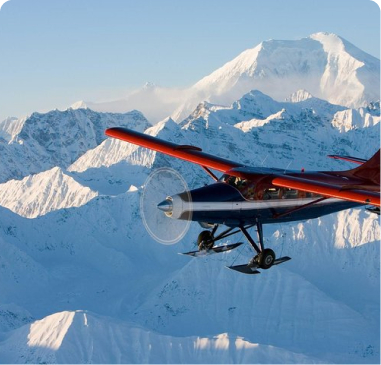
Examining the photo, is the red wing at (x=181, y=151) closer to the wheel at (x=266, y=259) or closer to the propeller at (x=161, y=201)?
the propeller at (x=161, y=201)

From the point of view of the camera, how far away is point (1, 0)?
36.7 m

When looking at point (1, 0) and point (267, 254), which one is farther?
point (267, 254)

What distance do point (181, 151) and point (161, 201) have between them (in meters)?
9.75

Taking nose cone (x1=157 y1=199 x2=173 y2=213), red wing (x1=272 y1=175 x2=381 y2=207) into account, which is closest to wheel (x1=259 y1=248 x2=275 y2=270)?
red wing (x1=272 y1=175 x2=381 y2=207)

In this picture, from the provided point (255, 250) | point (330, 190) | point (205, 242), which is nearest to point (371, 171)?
point (330, 190)

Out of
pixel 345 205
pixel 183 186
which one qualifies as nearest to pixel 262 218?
pixel 183 186

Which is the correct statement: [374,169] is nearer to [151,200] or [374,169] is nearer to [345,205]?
[345,205]

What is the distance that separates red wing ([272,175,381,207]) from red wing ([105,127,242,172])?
5.34 meters

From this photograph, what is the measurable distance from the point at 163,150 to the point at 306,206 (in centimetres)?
1054

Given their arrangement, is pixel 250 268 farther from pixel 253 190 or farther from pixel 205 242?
pixel 253 190

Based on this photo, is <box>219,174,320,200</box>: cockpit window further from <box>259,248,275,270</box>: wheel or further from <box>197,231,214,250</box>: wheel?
<box>197,231,214,250</box>: wheel

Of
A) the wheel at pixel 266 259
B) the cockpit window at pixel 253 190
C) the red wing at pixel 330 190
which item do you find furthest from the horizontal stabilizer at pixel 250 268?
the red wing at pixel 330 190

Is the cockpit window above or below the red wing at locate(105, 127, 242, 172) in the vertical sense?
below

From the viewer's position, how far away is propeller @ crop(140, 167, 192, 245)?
41469 millimetres
